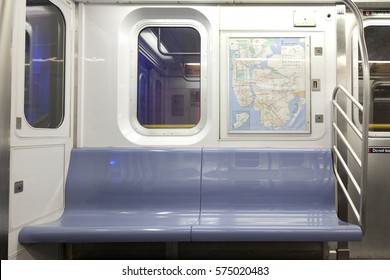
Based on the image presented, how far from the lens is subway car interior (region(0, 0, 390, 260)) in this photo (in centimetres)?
252

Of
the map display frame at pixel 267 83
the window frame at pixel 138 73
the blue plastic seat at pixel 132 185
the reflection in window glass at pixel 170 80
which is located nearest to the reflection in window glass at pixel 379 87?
the map display frame at pixel 267 83

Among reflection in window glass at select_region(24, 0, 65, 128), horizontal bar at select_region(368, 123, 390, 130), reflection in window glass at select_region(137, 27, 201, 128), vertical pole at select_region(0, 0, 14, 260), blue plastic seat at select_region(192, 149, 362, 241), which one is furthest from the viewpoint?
reflection in window glass at select_region(137, 27, 201, 128)

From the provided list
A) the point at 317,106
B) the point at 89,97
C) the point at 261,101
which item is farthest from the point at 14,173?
the point at 317,106

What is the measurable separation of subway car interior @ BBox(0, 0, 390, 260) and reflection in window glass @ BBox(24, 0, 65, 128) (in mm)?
15

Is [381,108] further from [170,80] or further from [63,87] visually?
[63,87]

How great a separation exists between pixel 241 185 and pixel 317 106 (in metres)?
0.99

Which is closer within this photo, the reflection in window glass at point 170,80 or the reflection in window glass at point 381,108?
the reflection in window glass at point 381,108

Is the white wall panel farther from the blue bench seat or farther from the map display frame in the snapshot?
the map display frame

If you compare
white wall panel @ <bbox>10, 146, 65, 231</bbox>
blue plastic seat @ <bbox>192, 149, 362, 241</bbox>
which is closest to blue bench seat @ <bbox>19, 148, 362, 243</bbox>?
blue plastic seat @ <bbox>192, 149, 362, 241</bbox>

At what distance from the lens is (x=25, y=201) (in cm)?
209

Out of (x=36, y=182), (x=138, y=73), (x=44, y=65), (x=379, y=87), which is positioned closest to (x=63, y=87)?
(x=44, y=65)

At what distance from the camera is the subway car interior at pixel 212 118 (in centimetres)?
252

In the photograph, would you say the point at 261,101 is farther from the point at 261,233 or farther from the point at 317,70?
the point at 261,233

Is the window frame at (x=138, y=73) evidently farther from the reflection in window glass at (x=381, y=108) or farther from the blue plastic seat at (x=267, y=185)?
the reflection in window glass at (x=381, y=108)
